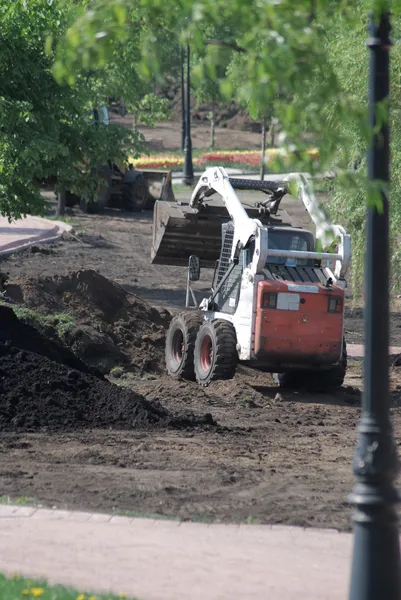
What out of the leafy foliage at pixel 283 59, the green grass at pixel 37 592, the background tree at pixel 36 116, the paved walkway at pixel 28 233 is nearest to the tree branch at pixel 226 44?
the leafy foliage at pixel 283 59

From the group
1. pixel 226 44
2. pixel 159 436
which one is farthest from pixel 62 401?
pixel 226 44

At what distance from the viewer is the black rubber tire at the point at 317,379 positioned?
16.4 meters

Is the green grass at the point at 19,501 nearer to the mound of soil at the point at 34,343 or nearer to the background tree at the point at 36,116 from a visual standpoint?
the mound of soil at the point at 34,343

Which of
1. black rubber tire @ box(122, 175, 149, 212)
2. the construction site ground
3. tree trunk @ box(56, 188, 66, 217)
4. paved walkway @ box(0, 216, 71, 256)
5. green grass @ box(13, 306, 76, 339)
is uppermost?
black rubber tire @ box(122, 175, 149, 212)

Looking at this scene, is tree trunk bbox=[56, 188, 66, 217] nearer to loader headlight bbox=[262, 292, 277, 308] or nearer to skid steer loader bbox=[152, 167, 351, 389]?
skid steer loader bbox=[152, 167, 351, 389]

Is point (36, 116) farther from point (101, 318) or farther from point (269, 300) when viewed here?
point (269, 300)

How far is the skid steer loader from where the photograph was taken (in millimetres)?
15352

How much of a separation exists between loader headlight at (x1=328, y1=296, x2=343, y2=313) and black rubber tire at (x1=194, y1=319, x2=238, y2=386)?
1495 millimetres

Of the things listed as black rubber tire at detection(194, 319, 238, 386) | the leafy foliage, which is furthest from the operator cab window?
the leafy foliage

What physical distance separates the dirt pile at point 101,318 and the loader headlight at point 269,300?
339 centimetres

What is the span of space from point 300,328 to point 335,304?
634 mm

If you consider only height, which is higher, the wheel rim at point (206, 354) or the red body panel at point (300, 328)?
the red body panel at point (300, 328)

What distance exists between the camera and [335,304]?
51.1 ft

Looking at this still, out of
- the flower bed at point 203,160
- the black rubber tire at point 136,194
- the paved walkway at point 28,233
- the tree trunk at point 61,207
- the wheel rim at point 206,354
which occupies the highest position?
the flower bed at point 203,160
